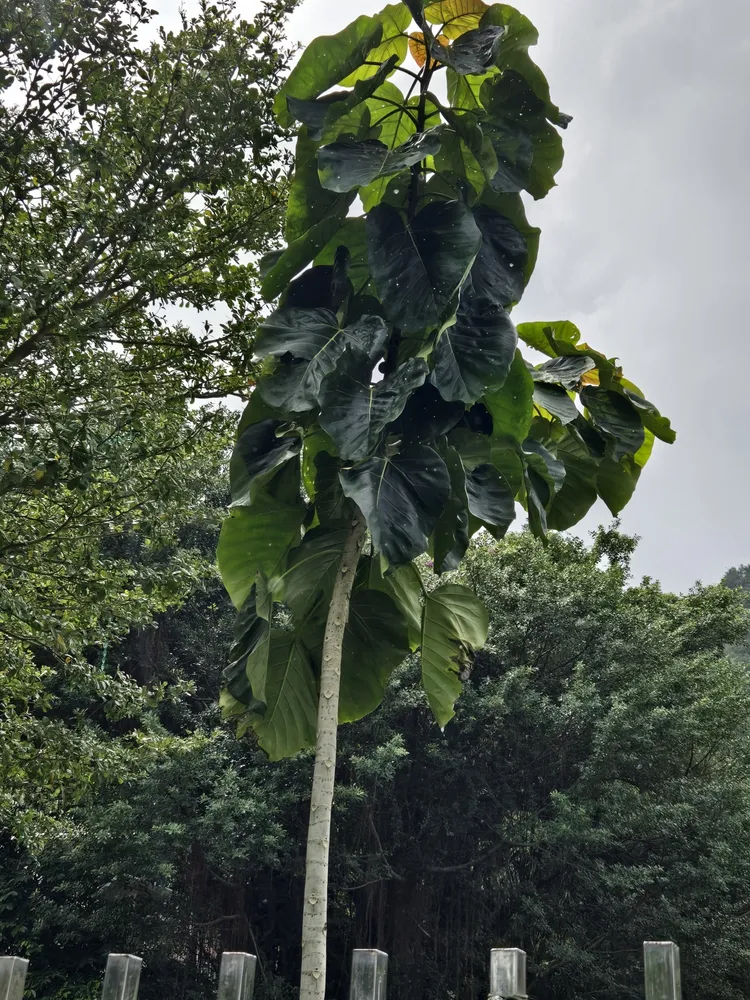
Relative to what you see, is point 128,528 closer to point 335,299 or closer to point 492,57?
point 335,299

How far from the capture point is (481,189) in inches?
80.7

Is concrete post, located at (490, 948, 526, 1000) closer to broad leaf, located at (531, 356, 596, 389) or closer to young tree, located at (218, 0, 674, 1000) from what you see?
young tree, located at (218, 0, 674, 1000)

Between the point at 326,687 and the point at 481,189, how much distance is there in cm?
112

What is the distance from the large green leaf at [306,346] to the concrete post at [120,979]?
1042 mm

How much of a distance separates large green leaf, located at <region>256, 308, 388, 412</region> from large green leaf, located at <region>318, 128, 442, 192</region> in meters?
0.26

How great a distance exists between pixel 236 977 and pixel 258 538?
0.85 meters

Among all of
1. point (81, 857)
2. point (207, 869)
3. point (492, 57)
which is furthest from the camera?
point (207, 869)

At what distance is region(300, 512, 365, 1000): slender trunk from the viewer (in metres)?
1.58

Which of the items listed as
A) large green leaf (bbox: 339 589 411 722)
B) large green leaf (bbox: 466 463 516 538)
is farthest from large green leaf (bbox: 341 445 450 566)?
large green leaf (bbox: 339 589 411 722)

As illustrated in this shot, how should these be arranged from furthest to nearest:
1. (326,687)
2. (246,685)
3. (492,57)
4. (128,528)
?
(128,528), (246,685), (492,57), (326,687)

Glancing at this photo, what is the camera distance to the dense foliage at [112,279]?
3035 mm

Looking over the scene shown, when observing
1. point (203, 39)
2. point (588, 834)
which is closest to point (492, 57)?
point (203, 39)

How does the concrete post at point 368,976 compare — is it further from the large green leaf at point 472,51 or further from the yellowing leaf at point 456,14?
the yellowing leaf at point 456,14

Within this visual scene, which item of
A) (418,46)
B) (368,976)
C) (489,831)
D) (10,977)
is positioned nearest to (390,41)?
(418,46)
